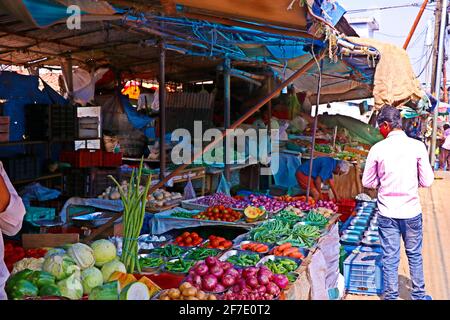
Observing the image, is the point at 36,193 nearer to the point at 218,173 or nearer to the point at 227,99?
the point at 218,173

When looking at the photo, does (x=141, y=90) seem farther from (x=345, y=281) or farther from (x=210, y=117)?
(x=345, y=281)

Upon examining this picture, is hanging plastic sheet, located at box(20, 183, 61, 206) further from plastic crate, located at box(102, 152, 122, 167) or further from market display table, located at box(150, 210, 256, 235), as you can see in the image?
market display table, located at box(150, 210, 256, 235)

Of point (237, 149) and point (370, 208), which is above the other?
point (237, 149)

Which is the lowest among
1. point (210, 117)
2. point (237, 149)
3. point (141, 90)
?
point (237, 149)

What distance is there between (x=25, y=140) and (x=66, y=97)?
1845mm

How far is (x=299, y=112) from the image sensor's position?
1413 centimetres

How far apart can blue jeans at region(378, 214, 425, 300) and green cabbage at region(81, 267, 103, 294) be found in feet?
10.0

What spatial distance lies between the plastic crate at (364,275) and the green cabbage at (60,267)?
12.0 feet

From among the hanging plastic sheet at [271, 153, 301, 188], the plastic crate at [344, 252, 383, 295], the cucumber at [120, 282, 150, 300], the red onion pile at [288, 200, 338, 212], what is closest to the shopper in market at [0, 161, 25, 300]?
the cucumber at [120, 282, 150, 300]

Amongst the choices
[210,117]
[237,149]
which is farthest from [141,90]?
[237,149]

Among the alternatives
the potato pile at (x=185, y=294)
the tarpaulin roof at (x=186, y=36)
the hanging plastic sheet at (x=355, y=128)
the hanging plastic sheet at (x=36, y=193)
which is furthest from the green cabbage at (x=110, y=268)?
the hanging plastic sheet at (x=355, y=128)

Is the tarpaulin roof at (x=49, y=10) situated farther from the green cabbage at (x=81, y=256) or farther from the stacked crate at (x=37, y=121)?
the stacked crate at (x=37, y=121)

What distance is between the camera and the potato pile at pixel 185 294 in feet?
9.16

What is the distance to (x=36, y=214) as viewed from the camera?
6.06 metres
